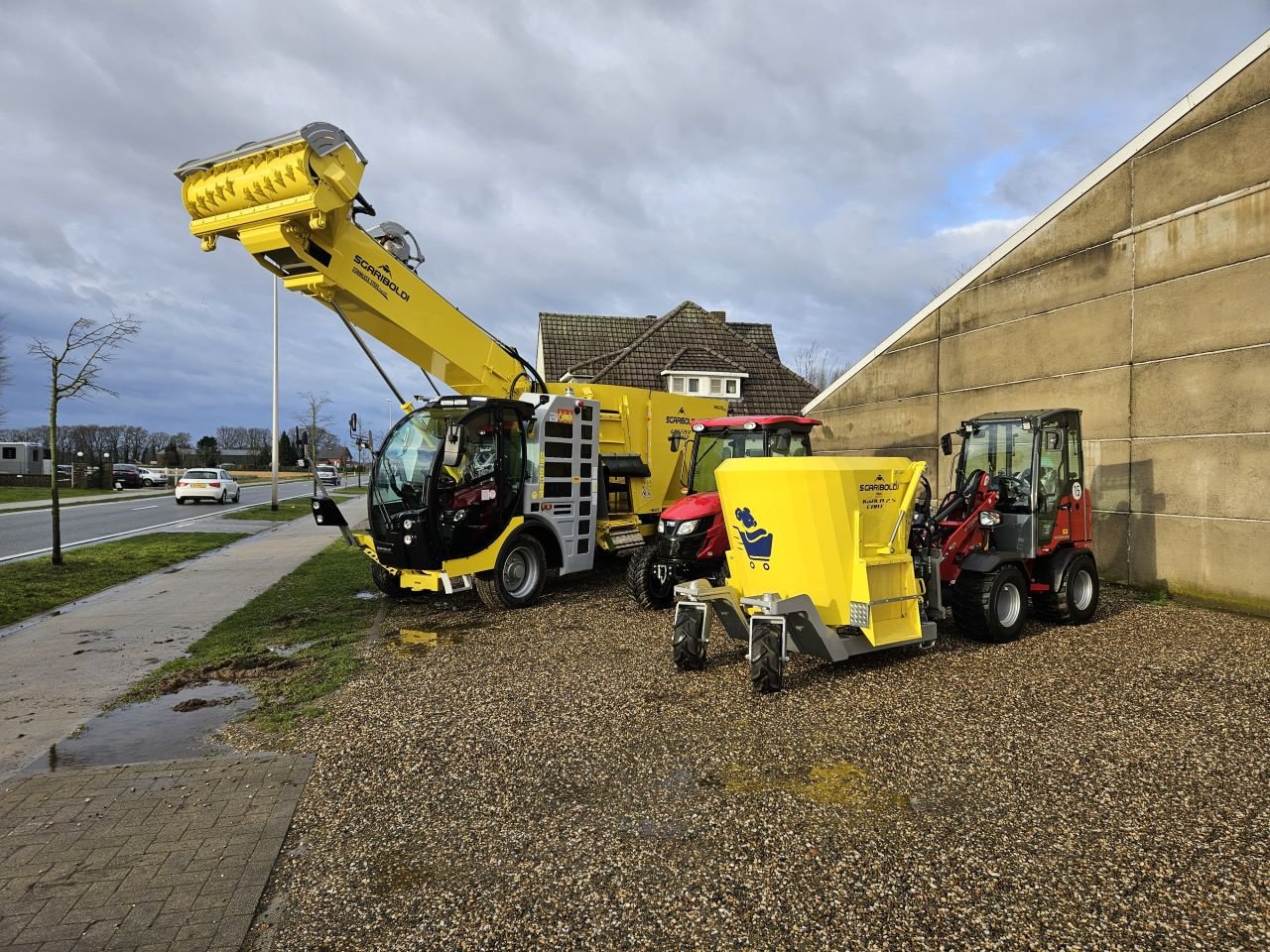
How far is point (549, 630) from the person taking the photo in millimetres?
7848

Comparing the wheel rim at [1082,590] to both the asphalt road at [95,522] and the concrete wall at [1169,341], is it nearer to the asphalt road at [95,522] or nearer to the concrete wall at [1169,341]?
the concrete wall at [1169,341]

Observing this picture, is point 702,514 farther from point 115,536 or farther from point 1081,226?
point 115,536

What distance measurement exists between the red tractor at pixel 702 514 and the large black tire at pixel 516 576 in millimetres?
1205

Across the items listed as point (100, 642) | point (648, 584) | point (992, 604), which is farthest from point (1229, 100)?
point (100, 642)

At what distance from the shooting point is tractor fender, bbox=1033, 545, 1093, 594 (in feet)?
25.4

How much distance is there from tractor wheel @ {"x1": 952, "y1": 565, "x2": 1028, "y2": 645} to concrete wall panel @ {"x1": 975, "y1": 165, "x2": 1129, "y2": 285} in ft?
19.4

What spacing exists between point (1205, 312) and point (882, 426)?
6208 mm

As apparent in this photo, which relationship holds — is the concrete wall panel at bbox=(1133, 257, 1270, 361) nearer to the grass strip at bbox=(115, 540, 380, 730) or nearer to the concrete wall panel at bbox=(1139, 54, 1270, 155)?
the concrete wall panel at bbox=(1139, 54, 1270, 155)

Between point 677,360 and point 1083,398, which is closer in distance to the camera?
point 1083,398

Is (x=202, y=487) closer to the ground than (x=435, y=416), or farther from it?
closer to the ground

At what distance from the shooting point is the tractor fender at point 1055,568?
25.4 feet

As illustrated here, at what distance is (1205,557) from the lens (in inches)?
349

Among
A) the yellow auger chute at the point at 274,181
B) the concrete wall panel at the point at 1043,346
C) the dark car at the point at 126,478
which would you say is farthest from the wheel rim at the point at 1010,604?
the dark car at the point at 126,478

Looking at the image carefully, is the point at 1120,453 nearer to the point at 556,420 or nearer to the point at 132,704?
the point at 556,420
